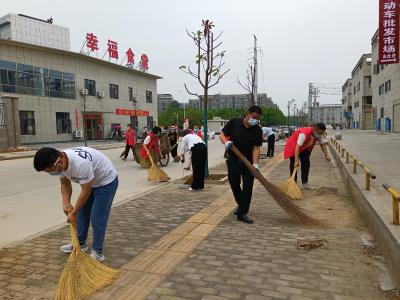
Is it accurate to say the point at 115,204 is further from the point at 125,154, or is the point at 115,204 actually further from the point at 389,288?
the point at 125,154

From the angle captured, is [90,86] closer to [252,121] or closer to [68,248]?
[252,121]

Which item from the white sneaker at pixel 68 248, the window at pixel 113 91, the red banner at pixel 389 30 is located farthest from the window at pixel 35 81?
the white sneaker at pixel 68 248

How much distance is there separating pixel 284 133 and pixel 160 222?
109 ft

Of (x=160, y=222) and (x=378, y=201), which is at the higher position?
(x=378, y=201)

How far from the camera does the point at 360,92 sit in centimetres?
6197

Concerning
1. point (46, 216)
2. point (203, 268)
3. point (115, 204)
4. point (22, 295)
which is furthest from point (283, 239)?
point (46, 216)

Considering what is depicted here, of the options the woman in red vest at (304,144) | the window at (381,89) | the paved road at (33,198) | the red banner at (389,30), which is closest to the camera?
the paved road at (33,198)

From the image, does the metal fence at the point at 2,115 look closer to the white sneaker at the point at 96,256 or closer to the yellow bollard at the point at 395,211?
the white sneaker at the point at 96,256

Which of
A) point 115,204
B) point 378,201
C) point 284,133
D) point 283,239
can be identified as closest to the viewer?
point 283,239

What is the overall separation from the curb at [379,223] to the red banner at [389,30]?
56.2 feet

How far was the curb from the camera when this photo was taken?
3371 millimetres

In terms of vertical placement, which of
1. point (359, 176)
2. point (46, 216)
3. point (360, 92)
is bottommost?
point (46, 216)

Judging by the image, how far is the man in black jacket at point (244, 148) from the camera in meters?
5.20

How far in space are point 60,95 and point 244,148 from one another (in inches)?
1140
